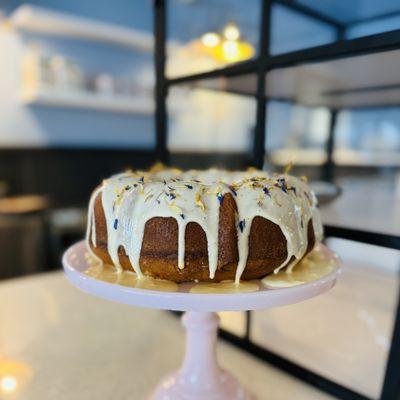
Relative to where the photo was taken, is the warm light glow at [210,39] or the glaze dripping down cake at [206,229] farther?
the warm light glow at [210,39]

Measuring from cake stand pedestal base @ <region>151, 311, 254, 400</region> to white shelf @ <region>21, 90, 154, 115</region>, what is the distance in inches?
71.7

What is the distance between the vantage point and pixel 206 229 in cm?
44

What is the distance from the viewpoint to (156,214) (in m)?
0.45

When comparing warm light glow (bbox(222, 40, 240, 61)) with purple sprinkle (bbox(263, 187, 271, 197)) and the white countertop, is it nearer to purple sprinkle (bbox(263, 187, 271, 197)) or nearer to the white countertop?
purple sprinkle (bbox(263, 187, 271, 197))

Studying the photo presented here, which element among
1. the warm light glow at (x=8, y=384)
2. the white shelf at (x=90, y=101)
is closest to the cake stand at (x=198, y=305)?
the warm light glow at (x=8, y=384)

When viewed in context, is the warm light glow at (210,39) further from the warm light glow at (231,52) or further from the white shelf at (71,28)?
the white shelf at (71,28)

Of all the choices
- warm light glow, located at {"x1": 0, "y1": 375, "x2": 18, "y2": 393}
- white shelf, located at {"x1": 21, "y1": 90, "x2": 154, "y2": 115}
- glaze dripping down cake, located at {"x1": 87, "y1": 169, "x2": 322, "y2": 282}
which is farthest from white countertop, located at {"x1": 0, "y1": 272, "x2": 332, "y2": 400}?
white shelf, located at {"x1": 21, "y1": 90, "x2": 154, "y2": 115}

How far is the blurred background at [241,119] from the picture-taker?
2.13 feet

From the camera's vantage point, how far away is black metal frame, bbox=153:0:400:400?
534 mm

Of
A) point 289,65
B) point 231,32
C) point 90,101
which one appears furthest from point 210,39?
point 90,101

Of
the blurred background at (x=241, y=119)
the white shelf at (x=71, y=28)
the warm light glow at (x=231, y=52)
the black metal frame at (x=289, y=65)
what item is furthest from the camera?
the white shelf at (x=71, y=28)

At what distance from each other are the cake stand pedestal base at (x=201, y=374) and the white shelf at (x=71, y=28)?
196cm

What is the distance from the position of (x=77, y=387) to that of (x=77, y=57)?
83.7 inches

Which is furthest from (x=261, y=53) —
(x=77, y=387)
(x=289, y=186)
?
(x=77, y=387)
